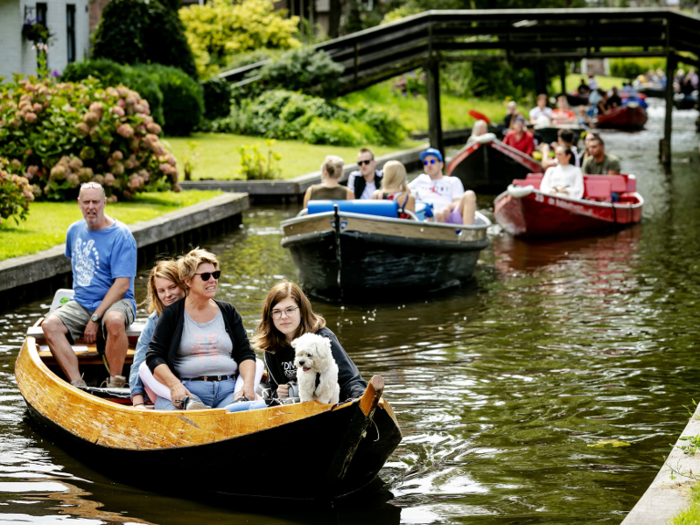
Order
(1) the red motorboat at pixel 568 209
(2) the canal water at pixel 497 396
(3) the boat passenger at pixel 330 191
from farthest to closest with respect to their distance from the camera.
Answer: (1) the red motorboat at pixel 568 209 < (3) the boat passenger at pixel 330 191 < (2) the canal water at pixel 497 396

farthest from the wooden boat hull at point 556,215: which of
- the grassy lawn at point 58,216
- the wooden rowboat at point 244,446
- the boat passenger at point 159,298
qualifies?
the wooden rowboat at point 244,446

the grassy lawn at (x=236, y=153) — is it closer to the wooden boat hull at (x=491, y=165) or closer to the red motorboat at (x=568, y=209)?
the wooden boat hull at (x=491, y=165)

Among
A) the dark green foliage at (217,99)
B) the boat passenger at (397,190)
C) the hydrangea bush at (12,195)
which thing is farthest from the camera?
the dark green foliage at (217,99)

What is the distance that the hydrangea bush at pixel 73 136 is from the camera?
49.9 ft

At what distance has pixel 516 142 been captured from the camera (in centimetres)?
2144

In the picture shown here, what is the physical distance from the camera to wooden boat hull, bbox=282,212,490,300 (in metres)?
10.8

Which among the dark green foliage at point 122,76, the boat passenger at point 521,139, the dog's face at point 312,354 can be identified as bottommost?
the dog's face at point 312,354

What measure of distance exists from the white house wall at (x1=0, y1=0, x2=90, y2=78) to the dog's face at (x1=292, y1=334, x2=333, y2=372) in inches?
669

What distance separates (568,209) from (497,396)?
8.44 metres

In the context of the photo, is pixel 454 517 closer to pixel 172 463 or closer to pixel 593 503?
pixel 593 503

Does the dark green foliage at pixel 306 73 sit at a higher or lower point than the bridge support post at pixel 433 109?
higher

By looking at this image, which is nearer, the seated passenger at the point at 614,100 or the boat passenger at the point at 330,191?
the boat passenger at the point at 330,191

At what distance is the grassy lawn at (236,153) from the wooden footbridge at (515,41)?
94.1 inches

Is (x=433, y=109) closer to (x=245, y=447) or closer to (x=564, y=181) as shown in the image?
(x=564, y=181)
